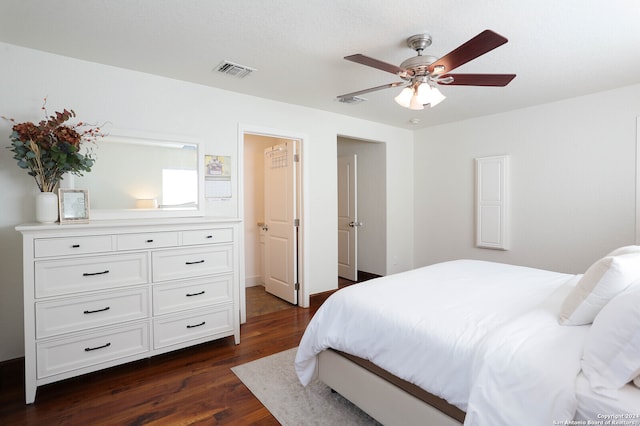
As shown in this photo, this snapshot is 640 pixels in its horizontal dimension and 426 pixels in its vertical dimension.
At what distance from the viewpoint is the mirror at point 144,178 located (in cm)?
273

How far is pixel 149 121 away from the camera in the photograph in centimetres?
296

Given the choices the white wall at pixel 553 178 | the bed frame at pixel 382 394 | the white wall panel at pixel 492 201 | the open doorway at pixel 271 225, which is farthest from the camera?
the white wall panel at pixel 492 201

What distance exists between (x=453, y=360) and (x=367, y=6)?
196 centimetres

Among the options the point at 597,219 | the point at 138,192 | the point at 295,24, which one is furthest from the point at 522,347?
the point at 597,219

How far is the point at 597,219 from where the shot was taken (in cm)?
355

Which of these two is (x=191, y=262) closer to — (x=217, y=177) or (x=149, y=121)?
(x=217, y=177)

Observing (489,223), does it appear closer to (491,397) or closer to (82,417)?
(491,397)

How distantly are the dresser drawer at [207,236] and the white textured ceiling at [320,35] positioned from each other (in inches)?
55.8

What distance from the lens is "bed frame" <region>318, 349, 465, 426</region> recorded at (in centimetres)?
147

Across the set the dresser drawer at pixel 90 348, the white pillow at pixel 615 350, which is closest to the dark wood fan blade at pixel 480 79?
the white pillow at pixel 615 350

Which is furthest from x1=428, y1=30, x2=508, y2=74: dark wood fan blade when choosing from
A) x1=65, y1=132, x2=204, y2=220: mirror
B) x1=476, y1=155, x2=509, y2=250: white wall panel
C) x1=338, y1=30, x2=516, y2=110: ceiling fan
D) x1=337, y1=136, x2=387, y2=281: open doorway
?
x1=337, y1=136, x2=387, y2=281: open doorway

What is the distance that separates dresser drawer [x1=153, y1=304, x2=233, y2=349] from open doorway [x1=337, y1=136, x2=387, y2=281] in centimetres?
266

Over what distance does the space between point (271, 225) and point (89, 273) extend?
241cm

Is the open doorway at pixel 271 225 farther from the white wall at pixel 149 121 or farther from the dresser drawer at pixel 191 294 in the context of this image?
the dresser drawer at pixel 191 294
